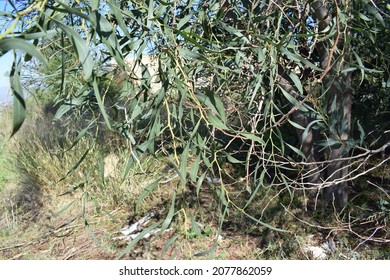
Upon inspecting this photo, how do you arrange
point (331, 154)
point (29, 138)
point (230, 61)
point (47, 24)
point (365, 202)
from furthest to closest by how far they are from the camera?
point (29, 138)
point (365, 202)
point (331, 154)
point (230, 61)
point (47, 24)

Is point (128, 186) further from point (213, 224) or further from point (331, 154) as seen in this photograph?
point (331, 154)

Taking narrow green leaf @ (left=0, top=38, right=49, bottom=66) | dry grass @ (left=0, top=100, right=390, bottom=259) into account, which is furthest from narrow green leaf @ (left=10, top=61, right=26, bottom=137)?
dry grass @ (left=0, top=100, right=390, bottom=259)

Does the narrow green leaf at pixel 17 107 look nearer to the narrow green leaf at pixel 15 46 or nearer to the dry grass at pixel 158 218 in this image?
the narrow green leaf at pixel 15 46

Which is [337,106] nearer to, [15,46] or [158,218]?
[158,218]

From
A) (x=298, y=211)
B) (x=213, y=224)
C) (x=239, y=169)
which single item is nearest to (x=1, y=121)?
(x=239, y=169)

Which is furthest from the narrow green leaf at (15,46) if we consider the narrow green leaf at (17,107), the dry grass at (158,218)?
the dry grass at (158,218)

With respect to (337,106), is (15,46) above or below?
above

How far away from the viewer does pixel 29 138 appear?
3629 millimetres

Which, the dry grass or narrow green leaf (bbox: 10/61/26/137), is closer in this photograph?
narrow green leaf (bbox: 10/61/26/137)

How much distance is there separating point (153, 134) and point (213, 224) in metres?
1.50

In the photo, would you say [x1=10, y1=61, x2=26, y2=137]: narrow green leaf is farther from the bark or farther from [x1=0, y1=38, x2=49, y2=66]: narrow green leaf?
the bark

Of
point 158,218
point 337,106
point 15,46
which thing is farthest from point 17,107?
point 158,218

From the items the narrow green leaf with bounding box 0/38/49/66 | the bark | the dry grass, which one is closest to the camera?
the narrow green leaf with bounding box 0/38/49/66

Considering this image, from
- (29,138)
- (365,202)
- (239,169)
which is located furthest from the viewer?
(29,138)
